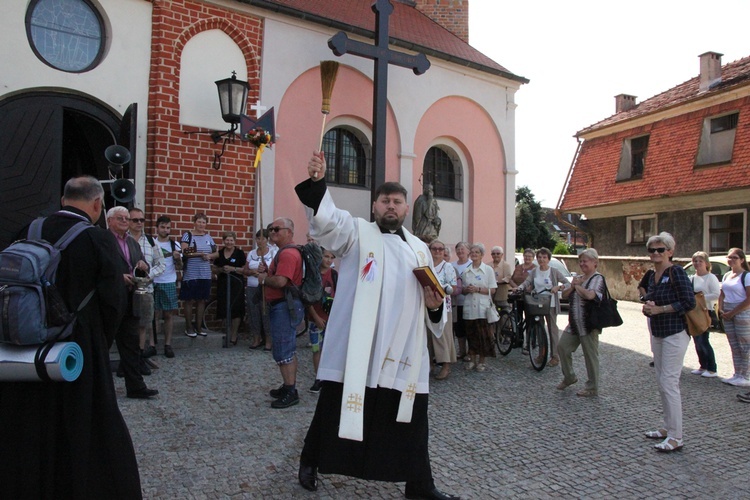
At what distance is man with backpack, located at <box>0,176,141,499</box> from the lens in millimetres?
2721

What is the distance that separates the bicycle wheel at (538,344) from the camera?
25.1 ft

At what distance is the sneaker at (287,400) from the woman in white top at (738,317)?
18.4ft

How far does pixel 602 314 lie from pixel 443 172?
7224 millimetres

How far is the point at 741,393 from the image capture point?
675 cm

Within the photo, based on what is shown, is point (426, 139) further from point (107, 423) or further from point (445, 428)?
point (107, 423)

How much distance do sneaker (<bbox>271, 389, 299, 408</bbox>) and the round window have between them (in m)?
5.84

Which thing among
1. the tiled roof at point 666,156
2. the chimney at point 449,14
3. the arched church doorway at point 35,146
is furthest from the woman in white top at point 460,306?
the tiled roof at point 666,156

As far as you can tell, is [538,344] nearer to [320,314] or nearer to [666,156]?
[320,314]

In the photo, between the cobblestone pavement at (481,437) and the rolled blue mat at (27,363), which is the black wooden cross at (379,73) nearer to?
the cobblestone pavement at (481,437)

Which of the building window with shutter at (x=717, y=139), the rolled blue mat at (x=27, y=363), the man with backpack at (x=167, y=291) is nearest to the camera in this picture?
the rolled blue mat at (x=27, y=363)

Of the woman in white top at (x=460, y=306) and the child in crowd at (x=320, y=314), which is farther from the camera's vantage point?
the woman in white top at (x=460, y=306)

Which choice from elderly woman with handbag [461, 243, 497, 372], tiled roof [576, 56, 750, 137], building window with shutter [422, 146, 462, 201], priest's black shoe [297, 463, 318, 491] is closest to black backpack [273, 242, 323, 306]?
priest's black shoe [297, 463, 318, 491]

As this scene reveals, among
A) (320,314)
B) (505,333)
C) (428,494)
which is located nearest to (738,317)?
(505,333)

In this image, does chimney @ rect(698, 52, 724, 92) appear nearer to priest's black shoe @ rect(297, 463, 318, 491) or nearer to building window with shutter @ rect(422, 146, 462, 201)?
building window with shutter @ rect(422, 146, 462, 201)
